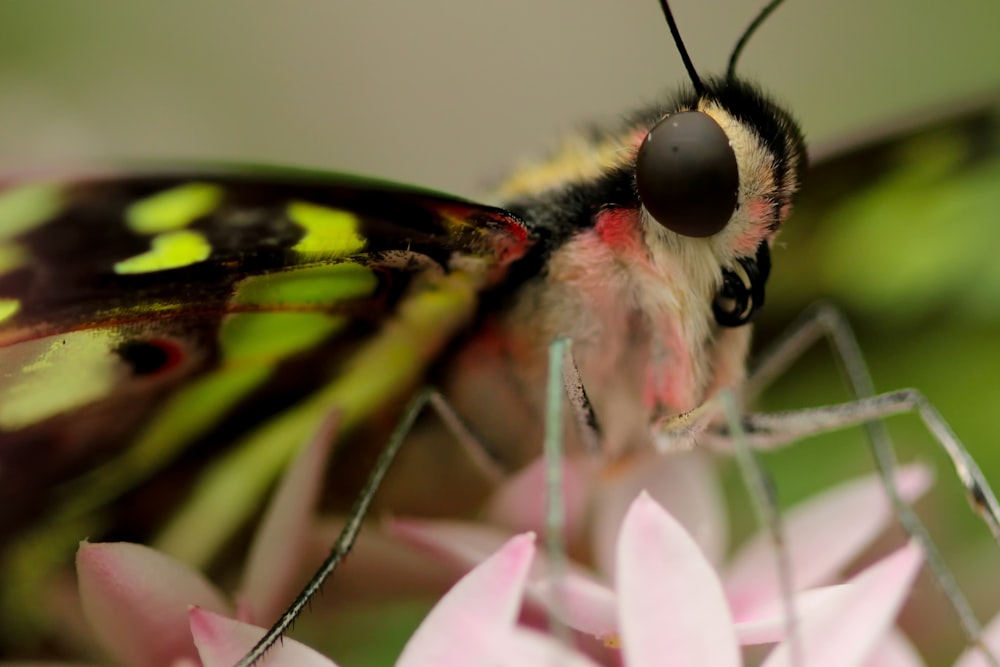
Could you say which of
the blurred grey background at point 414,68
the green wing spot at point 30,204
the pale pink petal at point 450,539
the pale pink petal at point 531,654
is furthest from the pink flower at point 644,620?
the blurred grey background at point 414,68

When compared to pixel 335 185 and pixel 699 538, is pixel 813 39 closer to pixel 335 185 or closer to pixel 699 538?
pixel 699 538

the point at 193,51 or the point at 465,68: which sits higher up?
the point at 193,51

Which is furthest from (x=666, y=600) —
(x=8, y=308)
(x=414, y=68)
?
(x=414, y=68)

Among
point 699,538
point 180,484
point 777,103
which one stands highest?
point 777,103

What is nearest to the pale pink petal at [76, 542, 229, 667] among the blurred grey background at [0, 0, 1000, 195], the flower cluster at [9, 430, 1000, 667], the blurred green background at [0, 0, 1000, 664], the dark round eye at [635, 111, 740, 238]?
the flower cluster at [9, 430, 1000, 667]

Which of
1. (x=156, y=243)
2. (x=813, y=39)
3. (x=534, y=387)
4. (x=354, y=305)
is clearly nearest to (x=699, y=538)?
(x=534, y=387)

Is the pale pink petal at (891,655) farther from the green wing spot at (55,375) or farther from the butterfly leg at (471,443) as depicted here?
the green wing spot at (55,375)

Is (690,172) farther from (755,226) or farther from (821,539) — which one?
(821,539)
